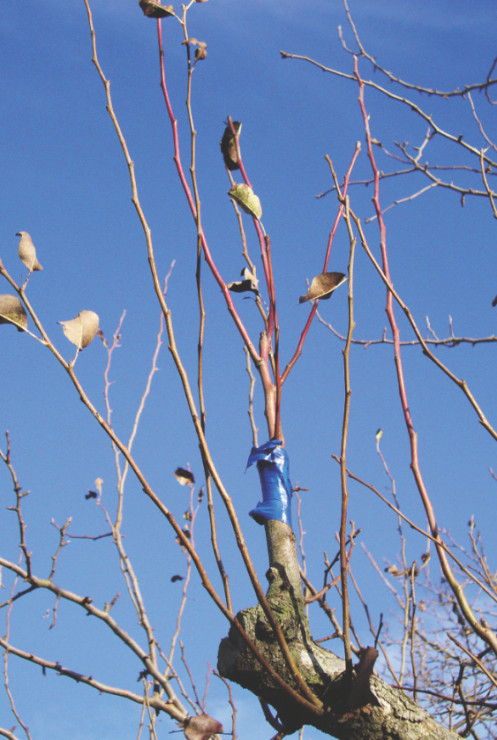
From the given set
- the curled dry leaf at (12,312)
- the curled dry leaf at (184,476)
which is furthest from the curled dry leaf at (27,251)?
the curled dry leaf at (184,476)

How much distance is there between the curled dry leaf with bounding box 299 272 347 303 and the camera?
1213 millimetres

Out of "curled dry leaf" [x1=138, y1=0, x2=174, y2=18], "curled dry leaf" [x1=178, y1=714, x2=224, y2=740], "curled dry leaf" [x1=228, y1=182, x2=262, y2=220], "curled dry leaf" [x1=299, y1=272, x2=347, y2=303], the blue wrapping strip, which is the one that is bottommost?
"curled dry leaf" [x1=178, y1=714, x2=224, y2=740]

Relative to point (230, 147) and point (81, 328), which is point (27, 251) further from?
point (230, 147)

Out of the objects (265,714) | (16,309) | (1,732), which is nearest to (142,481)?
(16,309)

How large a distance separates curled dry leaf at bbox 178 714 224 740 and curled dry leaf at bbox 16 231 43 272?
35.0 inches

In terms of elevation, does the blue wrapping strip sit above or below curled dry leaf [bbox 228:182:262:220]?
below

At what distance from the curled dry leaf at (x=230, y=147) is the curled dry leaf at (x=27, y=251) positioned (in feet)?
1.56

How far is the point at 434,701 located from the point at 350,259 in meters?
4.24

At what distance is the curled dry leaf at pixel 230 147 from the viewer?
50.8 inches

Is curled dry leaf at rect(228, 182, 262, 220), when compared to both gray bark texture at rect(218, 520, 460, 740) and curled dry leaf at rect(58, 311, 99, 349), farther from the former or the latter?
gray bark texture at rect(218, 520, 460, 740)

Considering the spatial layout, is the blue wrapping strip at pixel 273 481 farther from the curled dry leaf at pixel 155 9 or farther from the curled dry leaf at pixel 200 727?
the curled dry leaf at pixel 155 9

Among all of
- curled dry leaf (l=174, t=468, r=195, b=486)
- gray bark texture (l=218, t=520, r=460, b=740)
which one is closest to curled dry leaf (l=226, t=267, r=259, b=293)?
gray bark texture (l=218, t=520, r=460, b=740)

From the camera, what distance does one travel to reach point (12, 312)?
1.01 metres

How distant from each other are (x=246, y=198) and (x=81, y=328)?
0.45 m
